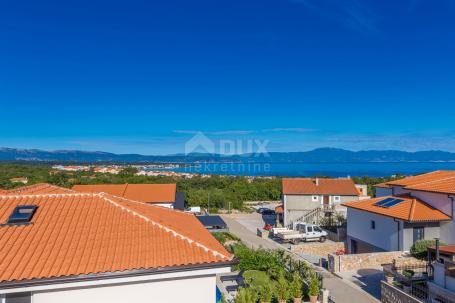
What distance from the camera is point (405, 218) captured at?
59.0ft

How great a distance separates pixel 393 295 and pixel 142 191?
1167 inches

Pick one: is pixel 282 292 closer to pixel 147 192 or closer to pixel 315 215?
pixel 315 215

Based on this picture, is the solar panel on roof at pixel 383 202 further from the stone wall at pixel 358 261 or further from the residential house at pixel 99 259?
the residential house at pixel 99 259

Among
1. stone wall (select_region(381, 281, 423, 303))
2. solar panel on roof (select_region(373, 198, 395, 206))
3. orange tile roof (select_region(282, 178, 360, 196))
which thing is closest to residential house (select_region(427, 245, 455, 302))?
stone wall (select_region(381, 281, 423, 303))

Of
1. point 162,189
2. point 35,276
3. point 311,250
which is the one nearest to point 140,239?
point 35,276

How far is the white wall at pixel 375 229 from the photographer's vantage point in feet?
62.4

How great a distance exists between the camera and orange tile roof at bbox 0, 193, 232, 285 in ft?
22.6

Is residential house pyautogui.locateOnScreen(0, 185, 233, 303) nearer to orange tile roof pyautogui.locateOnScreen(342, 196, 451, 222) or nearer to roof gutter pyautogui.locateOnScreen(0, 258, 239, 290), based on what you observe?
roof gutter pyautogui.locateOnScreen(0, 258, 239, 290)

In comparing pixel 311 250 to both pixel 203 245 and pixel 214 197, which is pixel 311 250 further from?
pixel 214 197

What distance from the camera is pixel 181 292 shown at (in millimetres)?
7484

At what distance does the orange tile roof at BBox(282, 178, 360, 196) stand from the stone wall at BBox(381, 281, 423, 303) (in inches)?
890

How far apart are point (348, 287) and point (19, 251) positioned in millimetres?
13415

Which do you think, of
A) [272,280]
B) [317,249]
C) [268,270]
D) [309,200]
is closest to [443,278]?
[272,280]

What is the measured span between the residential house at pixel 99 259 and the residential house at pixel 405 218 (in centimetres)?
1450
